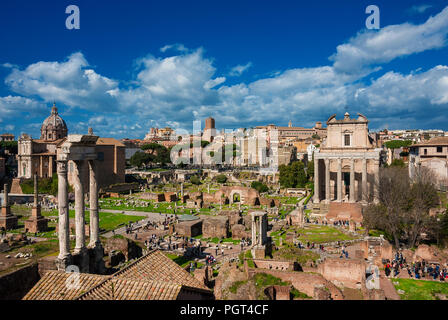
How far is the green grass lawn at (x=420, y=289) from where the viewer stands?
14.2 metres

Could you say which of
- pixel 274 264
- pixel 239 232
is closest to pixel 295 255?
pixel 274 264

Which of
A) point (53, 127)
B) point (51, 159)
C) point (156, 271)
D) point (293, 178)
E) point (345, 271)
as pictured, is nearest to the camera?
point (156, 271)

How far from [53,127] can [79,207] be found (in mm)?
68875

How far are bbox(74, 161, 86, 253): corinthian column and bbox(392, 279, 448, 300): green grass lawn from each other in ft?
44.8

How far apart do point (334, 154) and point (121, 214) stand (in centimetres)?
2480

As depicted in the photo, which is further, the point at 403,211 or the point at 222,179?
the point at 222,179

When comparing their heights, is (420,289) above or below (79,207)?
below

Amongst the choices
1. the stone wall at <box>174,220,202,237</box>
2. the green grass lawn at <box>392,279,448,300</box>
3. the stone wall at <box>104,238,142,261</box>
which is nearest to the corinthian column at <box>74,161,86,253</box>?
the stone wall at <box>104,238,142,261</box>

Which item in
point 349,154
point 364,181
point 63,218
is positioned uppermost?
point 349,154

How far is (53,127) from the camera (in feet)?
241

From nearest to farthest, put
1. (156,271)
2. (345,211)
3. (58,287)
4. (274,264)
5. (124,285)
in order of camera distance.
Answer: (124,285) < (58,287) < (156,271) < (274,264) < (345,211)

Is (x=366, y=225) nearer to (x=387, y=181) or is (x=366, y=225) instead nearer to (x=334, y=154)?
(x=387, y=181)

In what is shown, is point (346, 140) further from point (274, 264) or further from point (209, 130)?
point (209, 130)
